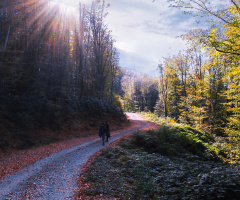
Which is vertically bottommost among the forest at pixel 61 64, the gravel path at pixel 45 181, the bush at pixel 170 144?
the bush at pixel 170 144

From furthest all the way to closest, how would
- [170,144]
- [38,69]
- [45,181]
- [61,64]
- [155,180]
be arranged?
[61,64]
[38,69]
[170,144]
[45,181]
[155,180]

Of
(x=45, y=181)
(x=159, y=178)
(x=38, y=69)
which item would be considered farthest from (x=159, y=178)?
(x=38, y=69)

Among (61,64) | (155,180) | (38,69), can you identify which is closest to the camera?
(155,180)

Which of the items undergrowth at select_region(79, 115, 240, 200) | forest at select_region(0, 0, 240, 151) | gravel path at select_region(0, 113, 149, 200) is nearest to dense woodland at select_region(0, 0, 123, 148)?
forest at select_region(0, 0, 240, 151)

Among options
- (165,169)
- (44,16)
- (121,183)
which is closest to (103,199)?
(121,183)

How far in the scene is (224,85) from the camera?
88.7 feet

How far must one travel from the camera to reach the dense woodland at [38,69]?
14.2m

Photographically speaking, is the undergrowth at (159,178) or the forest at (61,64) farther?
the forest at (61,64)

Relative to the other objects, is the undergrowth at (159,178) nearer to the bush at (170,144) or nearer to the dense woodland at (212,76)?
the bush at (170,144)

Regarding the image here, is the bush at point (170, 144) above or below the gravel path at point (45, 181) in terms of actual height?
below

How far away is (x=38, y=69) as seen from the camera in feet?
58.0

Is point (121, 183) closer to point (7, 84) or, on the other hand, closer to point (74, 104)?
point (7, 84)

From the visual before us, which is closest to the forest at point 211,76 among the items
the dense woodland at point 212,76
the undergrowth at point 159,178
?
the dense woodland at point 212,76

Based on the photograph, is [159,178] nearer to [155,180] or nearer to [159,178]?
[159,178]
